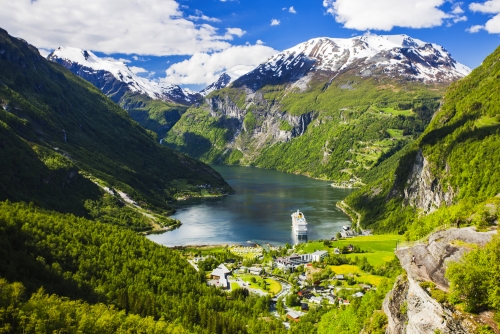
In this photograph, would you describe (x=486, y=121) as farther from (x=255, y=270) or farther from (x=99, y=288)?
(x=99, y=288)

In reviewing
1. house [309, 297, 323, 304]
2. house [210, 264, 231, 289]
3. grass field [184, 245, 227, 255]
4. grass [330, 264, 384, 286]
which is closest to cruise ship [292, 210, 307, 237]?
grass field [184, 245, 227, 255]

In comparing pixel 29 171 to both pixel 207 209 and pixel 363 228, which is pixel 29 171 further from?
pixel 363 228

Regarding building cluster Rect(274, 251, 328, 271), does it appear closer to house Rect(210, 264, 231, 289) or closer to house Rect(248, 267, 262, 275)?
house Rect(248, 267, 262, 275)

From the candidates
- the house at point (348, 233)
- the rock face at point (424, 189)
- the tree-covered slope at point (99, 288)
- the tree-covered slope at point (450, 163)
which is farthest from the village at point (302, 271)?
the tree-covered slope at point (450, 163)

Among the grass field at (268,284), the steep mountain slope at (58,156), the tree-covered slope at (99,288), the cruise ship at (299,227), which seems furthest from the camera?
A: the steep mountain slope at (58,156)

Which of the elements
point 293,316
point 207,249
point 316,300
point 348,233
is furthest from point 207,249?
point 293,316

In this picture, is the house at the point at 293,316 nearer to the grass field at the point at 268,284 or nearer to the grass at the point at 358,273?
the grass field at the point at 268,284
